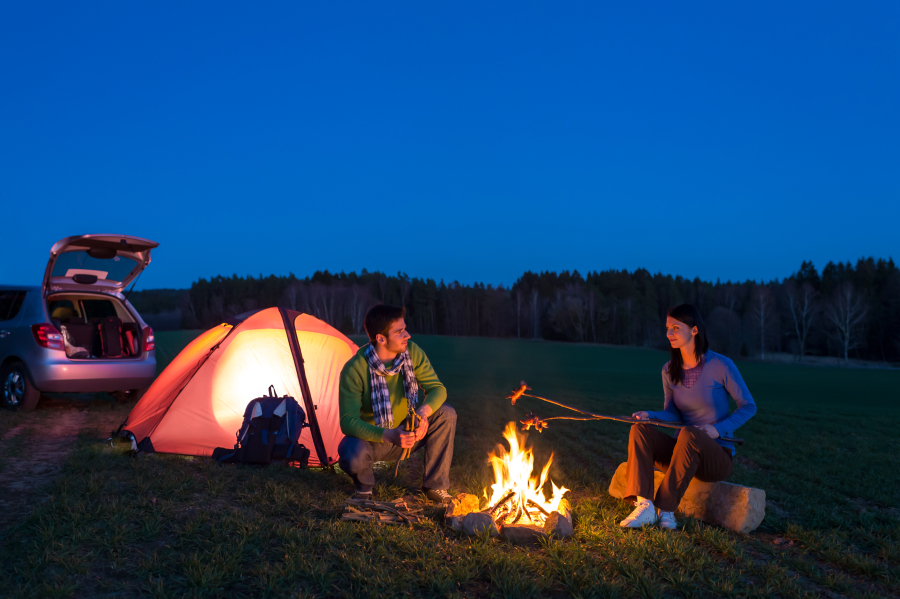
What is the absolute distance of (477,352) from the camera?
135ft

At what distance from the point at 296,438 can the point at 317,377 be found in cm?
89

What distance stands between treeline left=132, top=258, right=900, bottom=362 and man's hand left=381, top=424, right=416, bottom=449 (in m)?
59.0

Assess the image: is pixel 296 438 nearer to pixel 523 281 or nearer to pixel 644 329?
pixel 644 329

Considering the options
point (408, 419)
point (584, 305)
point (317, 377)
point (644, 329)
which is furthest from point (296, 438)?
point (644, 329)

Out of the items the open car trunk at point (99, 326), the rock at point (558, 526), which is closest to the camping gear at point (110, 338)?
the open car trunk at point (99, 326)

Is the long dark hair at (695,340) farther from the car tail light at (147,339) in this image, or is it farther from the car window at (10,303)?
the car window at (10,303)

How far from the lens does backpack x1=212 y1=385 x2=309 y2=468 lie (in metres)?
5.70

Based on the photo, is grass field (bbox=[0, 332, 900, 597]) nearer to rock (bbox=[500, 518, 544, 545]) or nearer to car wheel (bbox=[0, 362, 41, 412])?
rock (bbox=[500, 518, 544, 545])

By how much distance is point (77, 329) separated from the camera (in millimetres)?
9250

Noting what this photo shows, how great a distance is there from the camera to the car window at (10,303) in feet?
29.1

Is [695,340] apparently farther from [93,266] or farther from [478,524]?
[93,266]

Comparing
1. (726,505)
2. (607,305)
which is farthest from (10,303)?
(607,305)

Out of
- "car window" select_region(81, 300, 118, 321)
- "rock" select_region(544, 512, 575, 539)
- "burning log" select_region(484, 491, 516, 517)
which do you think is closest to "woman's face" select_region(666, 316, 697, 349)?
"rock" select_region(544, 512, 575, 539)

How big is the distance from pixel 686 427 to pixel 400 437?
2086mm
